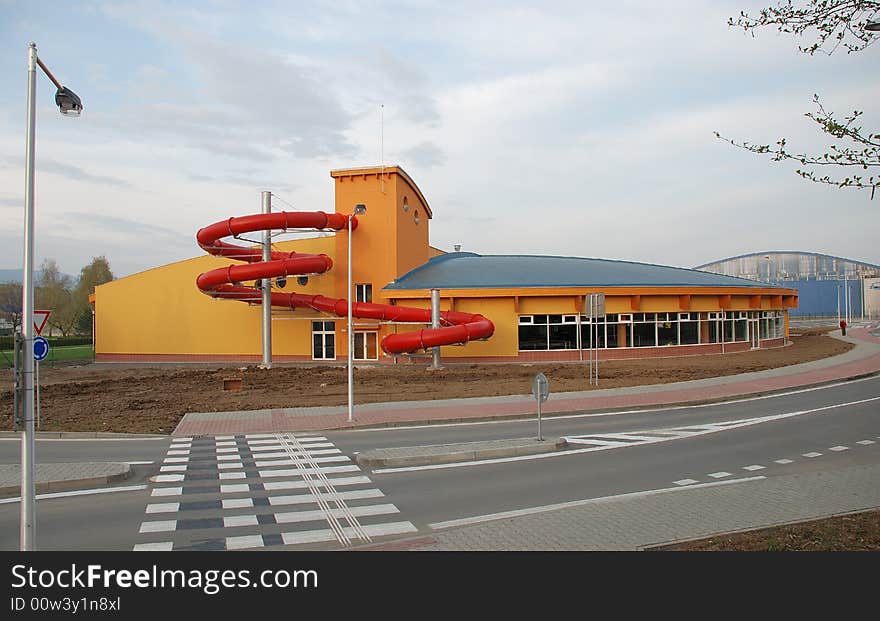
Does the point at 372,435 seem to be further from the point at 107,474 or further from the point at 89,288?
the point at 89,288

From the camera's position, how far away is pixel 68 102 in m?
8.06

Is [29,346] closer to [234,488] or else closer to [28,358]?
[28,358]

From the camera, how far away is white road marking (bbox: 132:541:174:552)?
7.88 m

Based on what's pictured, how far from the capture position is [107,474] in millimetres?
11547

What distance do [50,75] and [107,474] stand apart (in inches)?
267

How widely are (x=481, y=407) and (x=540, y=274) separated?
2183cm

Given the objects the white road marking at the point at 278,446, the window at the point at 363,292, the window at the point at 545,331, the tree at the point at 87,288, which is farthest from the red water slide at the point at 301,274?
the tree at the point at 87,288

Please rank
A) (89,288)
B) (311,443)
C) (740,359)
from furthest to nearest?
(89,288)
(740,359)
(311,443)

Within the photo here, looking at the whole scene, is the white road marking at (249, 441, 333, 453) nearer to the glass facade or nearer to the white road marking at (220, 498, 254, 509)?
the white road marking at (220, 498, 254, 509)

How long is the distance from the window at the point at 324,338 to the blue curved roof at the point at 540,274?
501 cm

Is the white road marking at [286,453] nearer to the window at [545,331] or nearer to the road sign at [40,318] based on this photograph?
the road sign at [40,318]

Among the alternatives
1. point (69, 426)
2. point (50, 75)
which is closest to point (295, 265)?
point (69, 426)

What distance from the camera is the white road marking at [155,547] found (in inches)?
310

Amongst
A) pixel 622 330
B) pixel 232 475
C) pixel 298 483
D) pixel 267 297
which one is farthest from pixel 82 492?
pixel 622 330
